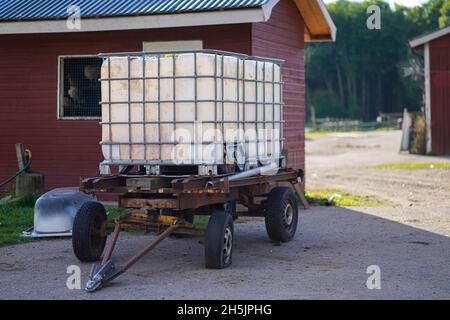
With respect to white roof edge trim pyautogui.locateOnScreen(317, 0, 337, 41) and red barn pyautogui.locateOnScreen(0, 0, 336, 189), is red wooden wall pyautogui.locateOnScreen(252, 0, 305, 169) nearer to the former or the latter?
red barn pyautogui.locateOnScreen(0, 0, 336, 189)

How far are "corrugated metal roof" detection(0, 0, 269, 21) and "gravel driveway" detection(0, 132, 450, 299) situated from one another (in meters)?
4.01

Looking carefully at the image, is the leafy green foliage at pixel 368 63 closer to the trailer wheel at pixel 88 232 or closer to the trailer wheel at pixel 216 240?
the trailer wheel at pixel 88 232

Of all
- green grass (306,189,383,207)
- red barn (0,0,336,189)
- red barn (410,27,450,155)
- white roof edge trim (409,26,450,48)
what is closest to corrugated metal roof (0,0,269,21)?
red barn (0,0,336,189)

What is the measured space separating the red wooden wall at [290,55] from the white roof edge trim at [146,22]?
1.71 meters

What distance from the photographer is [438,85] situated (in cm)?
2864

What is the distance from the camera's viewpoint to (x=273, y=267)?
9.84 meters

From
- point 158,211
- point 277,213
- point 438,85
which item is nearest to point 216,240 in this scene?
point 158,211

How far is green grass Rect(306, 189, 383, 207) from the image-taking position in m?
16.8

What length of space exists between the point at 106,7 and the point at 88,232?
22.7ft

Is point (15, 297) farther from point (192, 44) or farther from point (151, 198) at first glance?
point (192, 44)

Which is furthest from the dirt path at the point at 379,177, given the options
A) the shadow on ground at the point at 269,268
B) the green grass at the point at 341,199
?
the shadow on ground at the point at 269,268

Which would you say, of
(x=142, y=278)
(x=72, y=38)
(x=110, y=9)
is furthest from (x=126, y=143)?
(x=72, y=38)

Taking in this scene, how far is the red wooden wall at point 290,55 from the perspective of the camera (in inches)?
649

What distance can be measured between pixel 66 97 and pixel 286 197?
23.8ft
